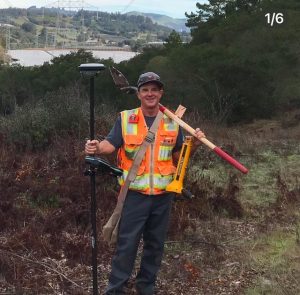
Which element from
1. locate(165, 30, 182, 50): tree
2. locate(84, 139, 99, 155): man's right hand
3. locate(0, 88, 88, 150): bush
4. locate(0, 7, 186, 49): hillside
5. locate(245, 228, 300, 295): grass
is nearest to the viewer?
locate(84, 139, 99, 155): man's right hand

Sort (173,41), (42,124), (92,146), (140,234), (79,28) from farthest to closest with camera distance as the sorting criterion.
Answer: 1. (79,28)
2. (173,41)
3. (42,124)
4. (140,234)
5. (92,146)

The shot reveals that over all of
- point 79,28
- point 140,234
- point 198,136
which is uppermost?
point 79,28

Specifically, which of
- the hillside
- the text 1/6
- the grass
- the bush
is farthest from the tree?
the grass

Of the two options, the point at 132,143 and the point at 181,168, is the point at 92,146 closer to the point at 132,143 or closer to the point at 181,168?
the point at 132,143

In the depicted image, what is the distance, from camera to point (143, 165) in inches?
145

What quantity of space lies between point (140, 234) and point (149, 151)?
603mm

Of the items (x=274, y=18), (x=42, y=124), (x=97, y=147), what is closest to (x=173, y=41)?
(x=274, y=18)

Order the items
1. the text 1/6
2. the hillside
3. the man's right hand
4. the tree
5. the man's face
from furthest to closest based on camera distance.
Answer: the hillside
the tree
the text 1/6
the man's face
the man's right hand

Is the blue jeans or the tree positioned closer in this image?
the blue jeans

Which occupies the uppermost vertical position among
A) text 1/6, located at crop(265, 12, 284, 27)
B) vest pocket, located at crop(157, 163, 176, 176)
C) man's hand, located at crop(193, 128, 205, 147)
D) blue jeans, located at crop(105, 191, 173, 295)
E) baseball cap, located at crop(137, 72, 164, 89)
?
text 1/6, located at crop(265, 12, 284, 27)

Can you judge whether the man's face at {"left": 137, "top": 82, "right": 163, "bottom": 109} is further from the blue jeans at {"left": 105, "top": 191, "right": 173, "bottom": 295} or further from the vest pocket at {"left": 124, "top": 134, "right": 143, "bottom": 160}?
the blue jeans at {"left": 105, "top": 191, "right": 173, "bottom": 295}

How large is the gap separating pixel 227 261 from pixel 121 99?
Answer: 84.0ft

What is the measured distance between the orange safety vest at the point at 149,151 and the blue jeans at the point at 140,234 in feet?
0.30

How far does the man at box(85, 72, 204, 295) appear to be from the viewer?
145 inches
